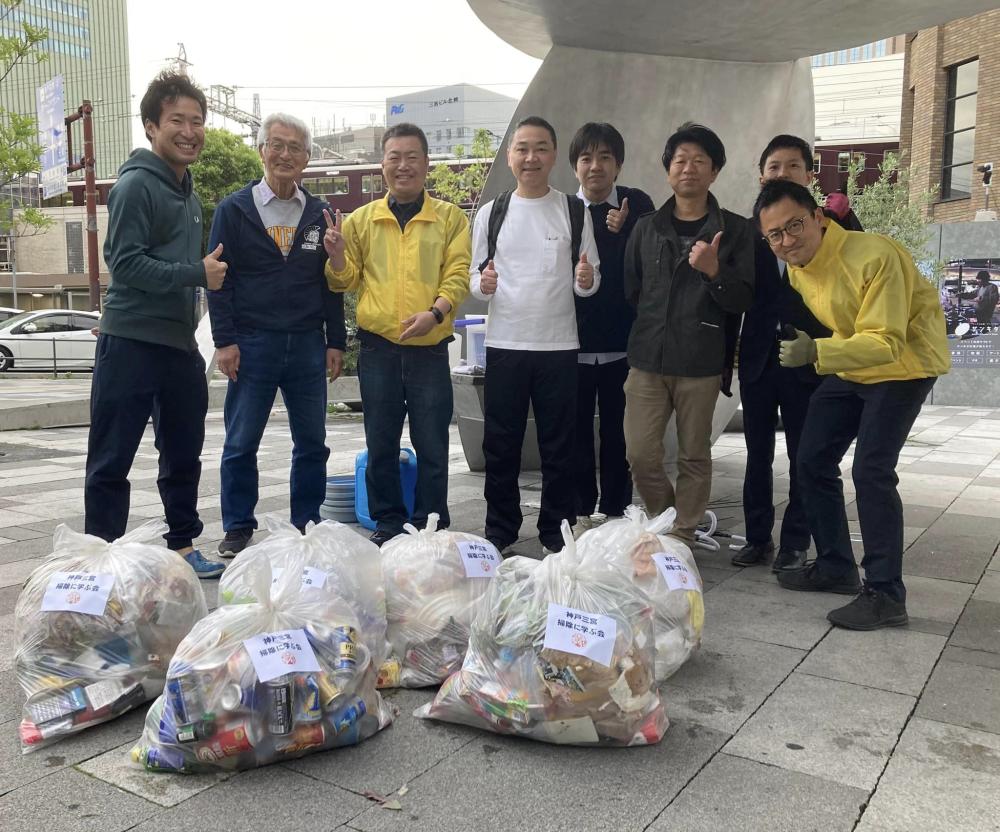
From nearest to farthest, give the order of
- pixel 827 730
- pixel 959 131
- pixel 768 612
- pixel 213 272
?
1. pixel 827 730
2. pixel 768 612
3. pixel 213 272
4. pixel 959 131

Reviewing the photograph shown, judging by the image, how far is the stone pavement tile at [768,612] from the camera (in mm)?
3109

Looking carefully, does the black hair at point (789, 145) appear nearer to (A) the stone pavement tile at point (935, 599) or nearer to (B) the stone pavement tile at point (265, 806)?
(A) the stone pavement tile at point (935, 599)

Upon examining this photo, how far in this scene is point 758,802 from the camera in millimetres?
1963

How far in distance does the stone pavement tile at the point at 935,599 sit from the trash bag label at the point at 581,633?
1627mm

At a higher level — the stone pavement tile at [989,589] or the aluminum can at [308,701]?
the aluminum can at [308,701]

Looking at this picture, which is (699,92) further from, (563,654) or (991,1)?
(563,654)

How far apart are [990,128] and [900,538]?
59.1ft

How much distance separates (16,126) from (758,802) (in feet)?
32.9

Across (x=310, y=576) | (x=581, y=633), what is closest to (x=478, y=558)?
(x=310, y=576)

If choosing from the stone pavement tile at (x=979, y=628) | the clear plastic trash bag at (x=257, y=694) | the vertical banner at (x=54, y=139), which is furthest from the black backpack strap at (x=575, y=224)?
the vertical banner at (x=54, y=139)

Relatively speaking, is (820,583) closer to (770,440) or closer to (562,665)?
(770,440)

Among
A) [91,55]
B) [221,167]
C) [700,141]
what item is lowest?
[700,141]

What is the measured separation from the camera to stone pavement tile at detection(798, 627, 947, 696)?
2691 mm

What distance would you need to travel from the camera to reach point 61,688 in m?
2.34
